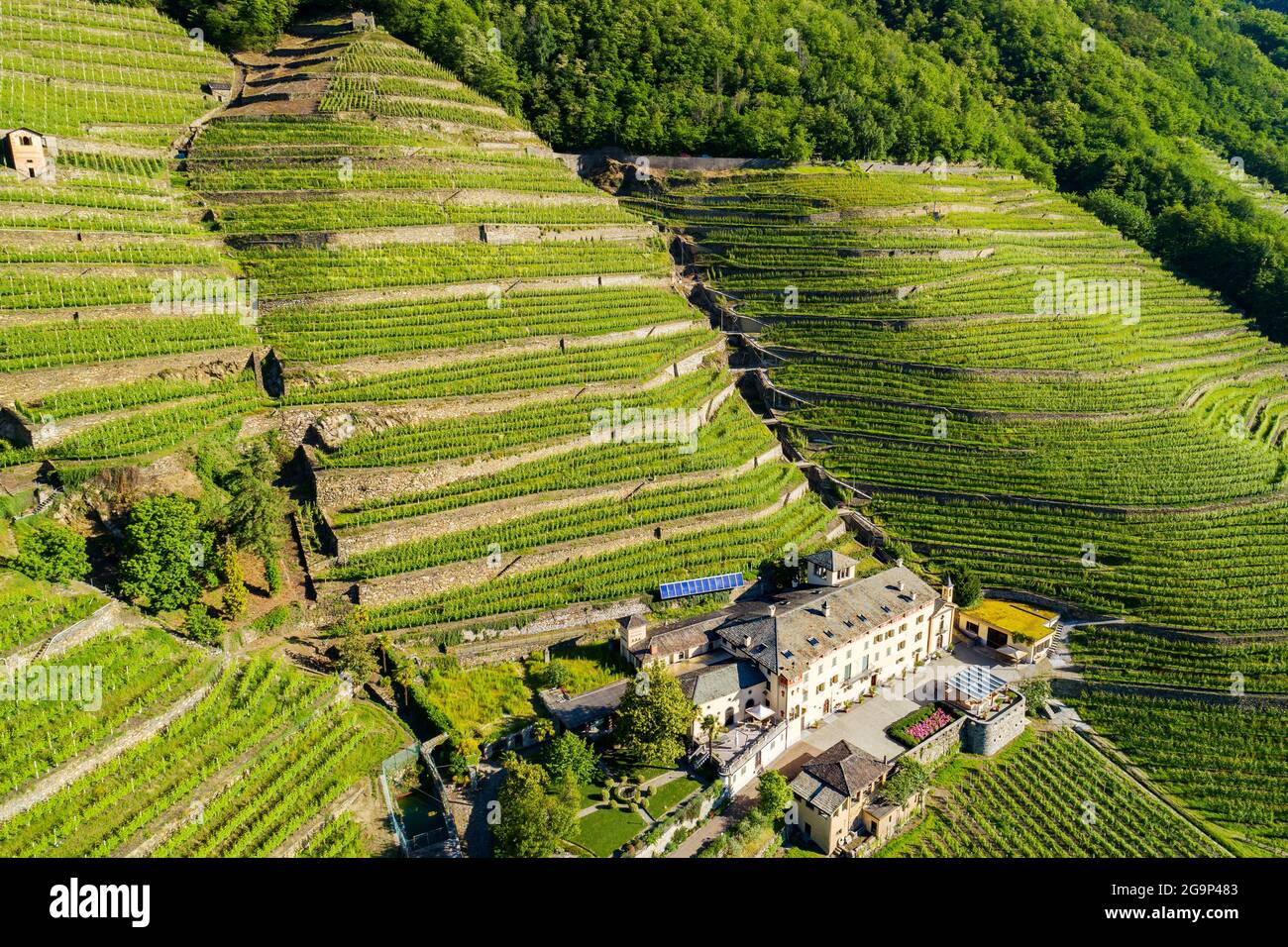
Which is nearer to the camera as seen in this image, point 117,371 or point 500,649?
point 500,649

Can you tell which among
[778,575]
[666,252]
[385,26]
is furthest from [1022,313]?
[385,26]

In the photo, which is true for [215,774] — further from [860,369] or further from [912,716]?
[860,369]

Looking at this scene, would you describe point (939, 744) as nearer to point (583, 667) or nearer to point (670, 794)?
point (670, 794)

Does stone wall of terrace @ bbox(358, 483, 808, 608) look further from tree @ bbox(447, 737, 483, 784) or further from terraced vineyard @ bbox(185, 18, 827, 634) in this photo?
tree @ bbox(447, 737, 483, 784)

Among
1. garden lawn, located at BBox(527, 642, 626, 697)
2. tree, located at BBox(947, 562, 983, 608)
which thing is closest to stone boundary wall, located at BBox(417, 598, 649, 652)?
garden lawn, located at BBox(527, 642, 626, 697)

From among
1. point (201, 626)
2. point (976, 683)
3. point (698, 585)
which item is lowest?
point (976, 683)

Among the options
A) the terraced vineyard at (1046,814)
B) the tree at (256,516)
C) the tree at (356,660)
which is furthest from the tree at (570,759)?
the tree at (256,516)

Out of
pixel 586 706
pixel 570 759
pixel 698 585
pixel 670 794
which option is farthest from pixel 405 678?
pixel 698 585
